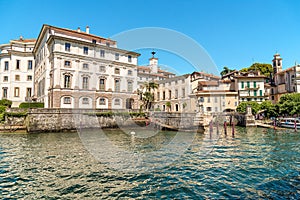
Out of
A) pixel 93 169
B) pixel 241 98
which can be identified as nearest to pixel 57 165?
pixel 93 169

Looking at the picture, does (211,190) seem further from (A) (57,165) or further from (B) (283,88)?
(B) (283,88)

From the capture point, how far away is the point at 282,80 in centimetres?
4916

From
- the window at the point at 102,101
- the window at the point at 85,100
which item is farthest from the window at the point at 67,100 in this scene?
the window at the point at 102,101

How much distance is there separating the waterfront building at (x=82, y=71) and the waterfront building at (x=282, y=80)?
3774 centimetres

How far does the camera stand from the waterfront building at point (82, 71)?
104 feet

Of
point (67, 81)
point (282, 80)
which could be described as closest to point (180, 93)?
point (282, 80)

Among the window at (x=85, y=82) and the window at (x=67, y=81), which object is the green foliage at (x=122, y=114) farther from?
the window at (x=67, y=81)

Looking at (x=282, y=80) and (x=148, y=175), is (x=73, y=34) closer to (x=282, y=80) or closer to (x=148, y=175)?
(x=148, y=175)

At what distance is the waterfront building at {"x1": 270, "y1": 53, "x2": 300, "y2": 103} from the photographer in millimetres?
44619

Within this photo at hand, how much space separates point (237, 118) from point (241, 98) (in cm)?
856

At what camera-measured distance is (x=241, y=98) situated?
1789 inches

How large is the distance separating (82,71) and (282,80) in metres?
49.2

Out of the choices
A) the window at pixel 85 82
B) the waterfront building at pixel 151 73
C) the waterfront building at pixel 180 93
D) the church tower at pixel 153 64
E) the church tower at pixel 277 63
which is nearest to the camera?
the window at pixel 85 82

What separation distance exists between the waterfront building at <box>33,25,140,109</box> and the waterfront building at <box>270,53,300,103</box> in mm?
37740
